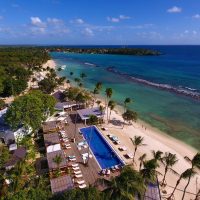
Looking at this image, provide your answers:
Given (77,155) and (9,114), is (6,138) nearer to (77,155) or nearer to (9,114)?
(9,114)

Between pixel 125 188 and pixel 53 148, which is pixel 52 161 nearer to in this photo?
pixel 53 148

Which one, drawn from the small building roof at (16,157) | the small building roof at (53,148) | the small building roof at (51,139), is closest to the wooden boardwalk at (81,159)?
the small building roof at (53,148)

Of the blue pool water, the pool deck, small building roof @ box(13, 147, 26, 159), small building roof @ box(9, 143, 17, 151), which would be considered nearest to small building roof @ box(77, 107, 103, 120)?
the pool deck

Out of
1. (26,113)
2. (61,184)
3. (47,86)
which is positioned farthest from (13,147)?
(47,86)

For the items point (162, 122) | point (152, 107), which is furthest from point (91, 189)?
point (152, 107)

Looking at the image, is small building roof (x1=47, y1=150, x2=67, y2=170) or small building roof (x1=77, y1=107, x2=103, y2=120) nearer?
small building roof (x1=47, y1=150, x2=67, y2=170)

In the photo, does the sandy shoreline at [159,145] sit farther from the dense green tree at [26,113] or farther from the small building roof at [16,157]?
the small building roof at [16,157]

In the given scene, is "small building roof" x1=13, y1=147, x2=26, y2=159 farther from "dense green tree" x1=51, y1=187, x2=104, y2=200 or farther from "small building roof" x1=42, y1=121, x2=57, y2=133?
"dense green tree" x1=51, y1=187, x2=104, y2=200
